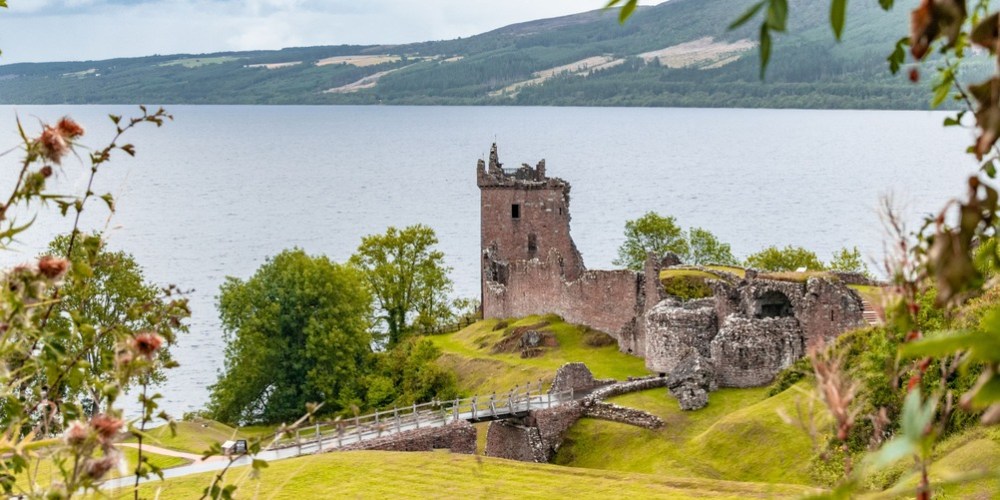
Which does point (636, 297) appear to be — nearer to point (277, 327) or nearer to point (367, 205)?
point (277, 327)

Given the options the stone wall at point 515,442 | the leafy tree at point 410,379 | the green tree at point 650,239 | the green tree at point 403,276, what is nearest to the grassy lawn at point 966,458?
the stone wall at point 515,442

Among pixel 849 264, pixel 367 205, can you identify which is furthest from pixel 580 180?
pixel 849 264

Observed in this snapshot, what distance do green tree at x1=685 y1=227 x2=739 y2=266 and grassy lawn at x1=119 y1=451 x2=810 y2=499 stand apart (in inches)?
1580

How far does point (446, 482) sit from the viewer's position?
2630 cm

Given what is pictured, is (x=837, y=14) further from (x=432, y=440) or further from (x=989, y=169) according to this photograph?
(x=432, y=440)

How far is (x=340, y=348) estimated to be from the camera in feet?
164

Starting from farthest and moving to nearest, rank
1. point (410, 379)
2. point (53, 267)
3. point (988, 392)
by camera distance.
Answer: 1. point (410, 379)
2. point (53, 267)
3. point (988, 392)

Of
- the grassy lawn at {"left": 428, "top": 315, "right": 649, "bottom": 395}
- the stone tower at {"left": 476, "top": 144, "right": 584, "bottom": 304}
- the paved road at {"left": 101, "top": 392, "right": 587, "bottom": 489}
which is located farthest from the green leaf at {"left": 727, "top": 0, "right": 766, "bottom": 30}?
the stone tower at {"left": 476, "top": 144, "right": 584, "bottom": 304}

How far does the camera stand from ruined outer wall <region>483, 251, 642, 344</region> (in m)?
48.4

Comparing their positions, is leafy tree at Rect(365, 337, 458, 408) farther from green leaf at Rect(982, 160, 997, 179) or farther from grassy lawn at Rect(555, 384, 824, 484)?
green leaf at Rect(982, 160, 997, 179)

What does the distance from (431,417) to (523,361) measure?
10.4 metres

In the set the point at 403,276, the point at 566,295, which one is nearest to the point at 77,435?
the point at 566,295

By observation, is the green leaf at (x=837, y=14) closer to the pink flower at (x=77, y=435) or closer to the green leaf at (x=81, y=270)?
the pink flower at (x=77, y=435)

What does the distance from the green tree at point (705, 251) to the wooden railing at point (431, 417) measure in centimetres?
2834
